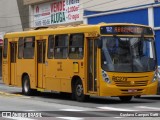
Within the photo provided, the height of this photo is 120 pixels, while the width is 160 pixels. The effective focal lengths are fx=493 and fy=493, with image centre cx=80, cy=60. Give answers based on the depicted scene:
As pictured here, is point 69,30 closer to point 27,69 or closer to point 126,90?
point 126,90

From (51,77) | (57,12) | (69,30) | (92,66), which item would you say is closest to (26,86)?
(51,77)

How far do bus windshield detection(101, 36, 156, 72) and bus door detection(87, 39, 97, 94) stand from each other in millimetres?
454

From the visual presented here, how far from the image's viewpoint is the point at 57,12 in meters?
42.1

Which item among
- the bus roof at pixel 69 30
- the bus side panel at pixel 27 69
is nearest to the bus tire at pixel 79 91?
the bus roof at pixel 69 30

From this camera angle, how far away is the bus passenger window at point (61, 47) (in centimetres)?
1961

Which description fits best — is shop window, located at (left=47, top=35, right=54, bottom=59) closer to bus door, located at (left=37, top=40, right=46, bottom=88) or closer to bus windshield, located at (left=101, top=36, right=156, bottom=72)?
bus door, located at (left=37, top=40, right=46, bottom=88)

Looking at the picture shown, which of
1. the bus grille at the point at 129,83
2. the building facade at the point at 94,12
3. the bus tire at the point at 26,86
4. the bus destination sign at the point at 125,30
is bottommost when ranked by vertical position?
the bus tire at the point at 26,86

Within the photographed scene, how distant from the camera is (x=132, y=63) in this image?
17.7 m

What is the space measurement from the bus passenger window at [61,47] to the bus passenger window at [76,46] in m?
0.37

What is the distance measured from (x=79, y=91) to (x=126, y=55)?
2.43 metres

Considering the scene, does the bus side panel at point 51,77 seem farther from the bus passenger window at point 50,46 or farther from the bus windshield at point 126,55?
the bus windshield at point 126,55

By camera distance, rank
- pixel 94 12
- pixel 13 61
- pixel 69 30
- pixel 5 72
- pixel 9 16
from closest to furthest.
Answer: pixel 69 30
pixel 13 61
pixel 5 72
pixel 94 12
pixel 9 16

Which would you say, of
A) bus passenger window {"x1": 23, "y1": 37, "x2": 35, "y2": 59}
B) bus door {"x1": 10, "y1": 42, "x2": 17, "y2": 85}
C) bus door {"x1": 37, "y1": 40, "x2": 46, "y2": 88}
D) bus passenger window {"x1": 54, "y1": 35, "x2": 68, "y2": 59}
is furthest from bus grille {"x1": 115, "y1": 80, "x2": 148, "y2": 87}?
bus door {"x1": 10, "y1": 42, "x2": 17, "y2": 85}

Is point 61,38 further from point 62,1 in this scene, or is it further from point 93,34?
point 62,1
